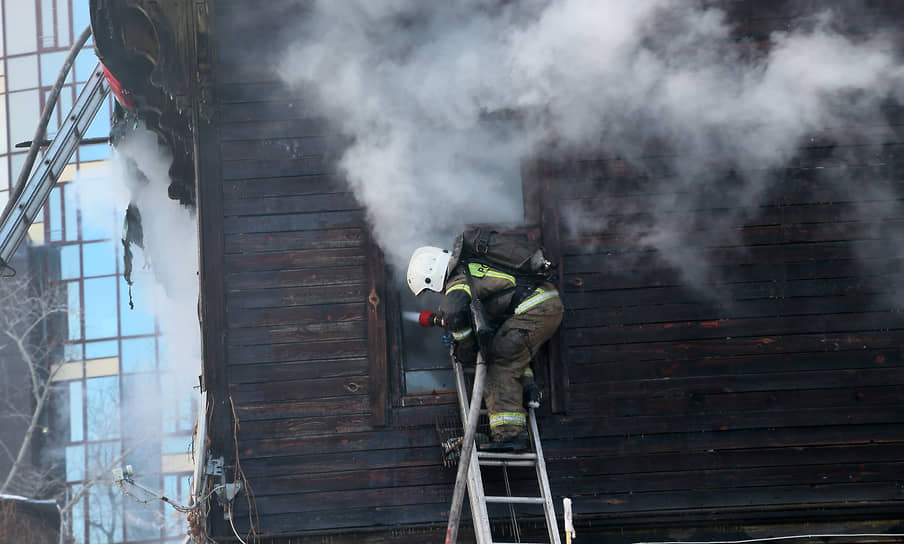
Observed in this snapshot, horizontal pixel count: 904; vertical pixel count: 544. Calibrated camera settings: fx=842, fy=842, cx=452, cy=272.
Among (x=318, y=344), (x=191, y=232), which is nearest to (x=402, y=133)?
(x=318, y=344)

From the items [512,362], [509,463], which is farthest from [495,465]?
[512,362]

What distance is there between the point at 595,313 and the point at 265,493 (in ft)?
8.47

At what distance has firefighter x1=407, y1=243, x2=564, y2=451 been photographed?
5230mm

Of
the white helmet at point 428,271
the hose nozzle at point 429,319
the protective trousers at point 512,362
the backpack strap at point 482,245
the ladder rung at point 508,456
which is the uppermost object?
the backpack strap at point 482,245

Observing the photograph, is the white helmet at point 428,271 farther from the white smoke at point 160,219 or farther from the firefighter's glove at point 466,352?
the white smoke at point 160,219

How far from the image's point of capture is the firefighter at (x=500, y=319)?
17.2 feet

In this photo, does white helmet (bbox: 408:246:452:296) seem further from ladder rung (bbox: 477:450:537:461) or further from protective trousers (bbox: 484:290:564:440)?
ladder rung (bbox: 477:450:537:461)

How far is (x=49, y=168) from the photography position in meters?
7.30

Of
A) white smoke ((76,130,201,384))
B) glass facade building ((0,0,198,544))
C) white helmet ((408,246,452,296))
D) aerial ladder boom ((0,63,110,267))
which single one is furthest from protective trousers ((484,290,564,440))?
glass facade building ((0,0,198,544))

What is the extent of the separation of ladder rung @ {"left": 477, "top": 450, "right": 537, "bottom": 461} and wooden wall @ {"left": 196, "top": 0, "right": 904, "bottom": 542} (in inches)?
18.5

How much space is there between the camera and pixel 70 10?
70.4ft

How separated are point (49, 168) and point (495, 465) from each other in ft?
15.4

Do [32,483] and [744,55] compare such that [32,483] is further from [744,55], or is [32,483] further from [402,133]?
[744,55]

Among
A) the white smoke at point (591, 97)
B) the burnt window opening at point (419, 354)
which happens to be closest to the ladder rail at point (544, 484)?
the burnt window opening at point (419, 354)
